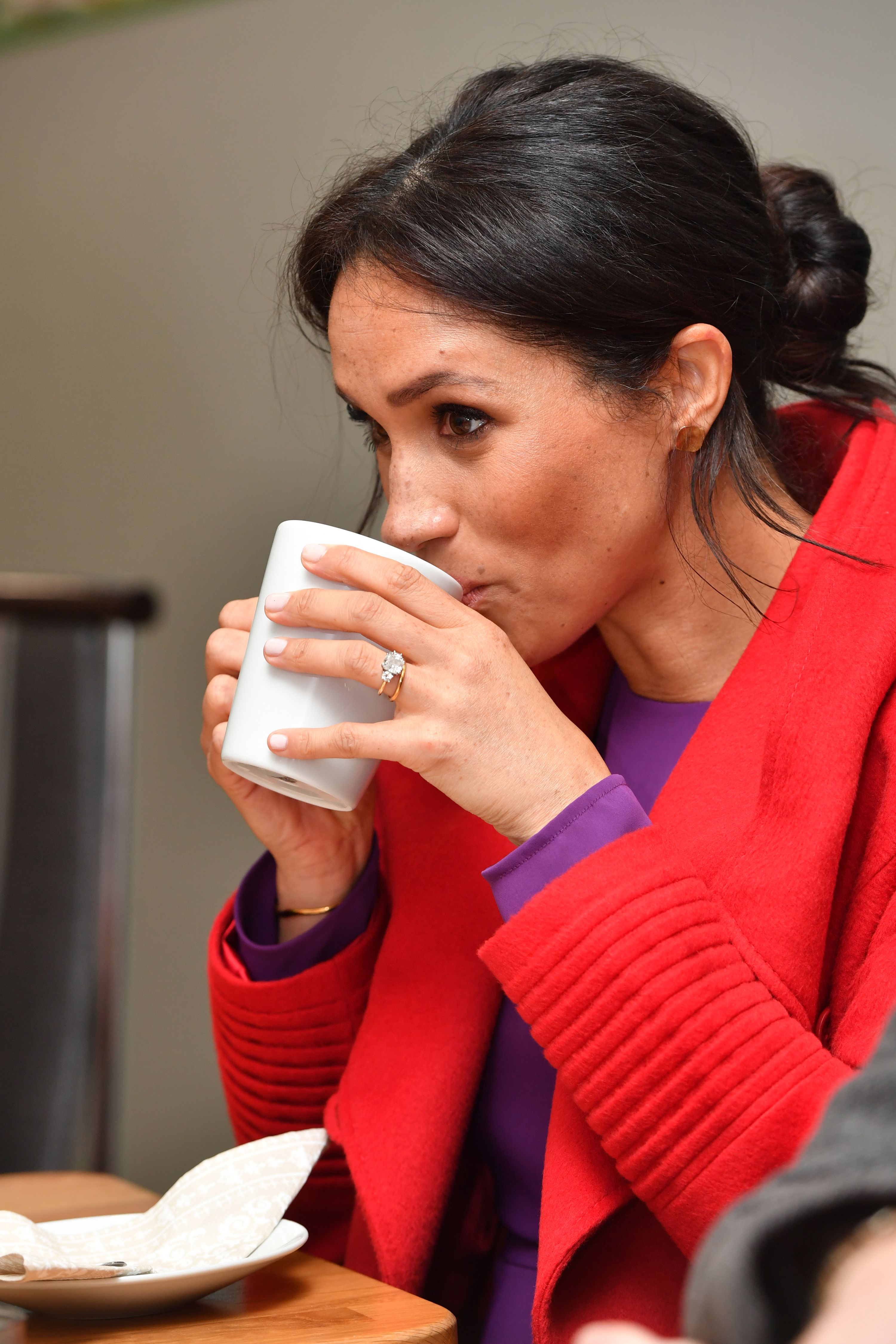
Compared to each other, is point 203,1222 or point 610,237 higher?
point 610,237

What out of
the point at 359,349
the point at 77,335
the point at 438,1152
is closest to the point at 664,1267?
the point at 438,1152

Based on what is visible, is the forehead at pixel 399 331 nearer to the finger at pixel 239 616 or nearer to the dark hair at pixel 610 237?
the dark hair at pixel 610 237

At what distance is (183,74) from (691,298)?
5.06 ft

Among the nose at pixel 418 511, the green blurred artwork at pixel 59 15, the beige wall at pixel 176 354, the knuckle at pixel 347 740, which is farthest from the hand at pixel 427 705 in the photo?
the green blurred artwork at pixel 59 15

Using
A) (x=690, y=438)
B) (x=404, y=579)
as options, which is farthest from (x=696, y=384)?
(x=404, y=579)

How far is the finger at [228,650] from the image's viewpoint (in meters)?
0.90

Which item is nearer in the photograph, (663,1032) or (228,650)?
(663,1032)

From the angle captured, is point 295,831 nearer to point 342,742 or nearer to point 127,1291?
point 342,742

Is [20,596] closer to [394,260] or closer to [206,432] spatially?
[206,432]

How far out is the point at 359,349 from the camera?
847 mm

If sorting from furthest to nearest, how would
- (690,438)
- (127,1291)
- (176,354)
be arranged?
(176,354)
(690,438)
(127,1291)

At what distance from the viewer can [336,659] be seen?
72cm

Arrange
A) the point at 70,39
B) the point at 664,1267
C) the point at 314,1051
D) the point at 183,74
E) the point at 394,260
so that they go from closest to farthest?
the point at 664,1267 < the point at 394,260 < the point at 314,1051 < the point at 183,74 < the point at 70,39

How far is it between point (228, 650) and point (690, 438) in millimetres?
380
